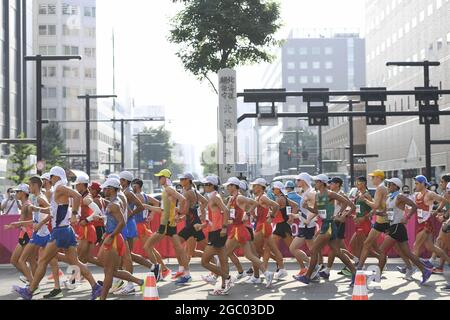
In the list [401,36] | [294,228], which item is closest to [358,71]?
[401,36]

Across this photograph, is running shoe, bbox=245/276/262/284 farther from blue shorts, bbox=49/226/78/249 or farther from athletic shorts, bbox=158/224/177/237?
blue shorts, bbox=49/226/78/249

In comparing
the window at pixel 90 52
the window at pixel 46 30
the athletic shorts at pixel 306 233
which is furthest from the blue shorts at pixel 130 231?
the window at pixel 90 52

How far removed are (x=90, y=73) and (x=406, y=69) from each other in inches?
1812

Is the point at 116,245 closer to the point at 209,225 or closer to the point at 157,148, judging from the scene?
the point at 209,225

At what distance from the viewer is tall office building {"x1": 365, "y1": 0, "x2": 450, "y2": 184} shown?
181ft

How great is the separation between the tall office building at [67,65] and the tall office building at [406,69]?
3561 centimetres

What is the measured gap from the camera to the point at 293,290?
41.5ft

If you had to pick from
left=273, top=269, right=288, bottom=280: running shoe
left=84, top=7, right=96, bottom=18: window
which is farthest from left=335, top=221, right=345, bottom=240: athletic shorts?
left=84, top=7, right=96, bottom=18: window

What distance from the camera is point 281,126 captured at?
486 feet

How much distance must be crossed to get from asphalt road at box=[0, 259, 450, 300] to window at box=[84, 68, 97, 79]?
84439 mm

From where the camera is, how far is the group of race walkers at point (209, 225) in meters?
11.2

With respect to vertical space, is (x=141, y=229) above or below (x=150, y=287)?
above

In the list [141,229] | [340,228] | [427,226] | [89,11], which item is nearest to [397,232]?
[340,228]

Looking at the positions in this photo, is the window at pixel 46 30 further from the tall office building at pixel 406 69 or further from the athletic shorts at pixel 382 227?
the athletic shorts at pixel 382 227
